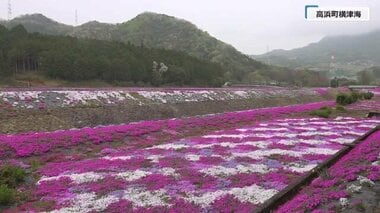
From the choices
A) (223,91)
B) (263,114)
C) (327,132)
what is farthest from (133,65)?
(327,132)

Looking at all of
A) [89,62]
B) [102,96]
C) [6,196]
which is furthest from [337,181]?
[89,62]

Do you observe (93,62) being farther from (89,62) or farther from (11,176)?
(11,176)

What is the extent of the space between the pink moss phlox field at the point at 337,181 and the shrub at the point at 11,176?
426 inches

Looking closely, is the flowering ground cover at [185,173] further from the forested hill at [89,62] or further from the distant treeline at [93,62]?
the distant treeline at [93,62]

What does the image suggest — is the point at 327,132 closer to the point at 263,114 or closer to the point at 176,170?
the point at 263,114

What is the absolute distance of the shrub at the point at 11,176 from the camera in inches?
672

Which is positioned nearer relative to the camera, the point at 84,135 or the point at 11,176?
the point at 11,176

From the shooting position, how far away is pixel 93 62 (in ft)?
289

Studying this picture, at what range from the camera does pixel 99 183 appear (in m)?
17.1

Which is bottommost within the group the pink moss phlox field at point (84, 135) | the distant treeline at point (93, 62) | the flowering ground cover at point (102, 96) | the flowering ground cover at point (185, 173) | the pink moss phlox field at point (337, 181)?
the flowering ground cover at point (185, 173)

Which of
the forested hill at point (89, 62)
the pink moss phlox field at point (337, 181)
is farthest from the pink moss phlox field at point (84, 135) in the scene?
the forested hill at point (89, 62)

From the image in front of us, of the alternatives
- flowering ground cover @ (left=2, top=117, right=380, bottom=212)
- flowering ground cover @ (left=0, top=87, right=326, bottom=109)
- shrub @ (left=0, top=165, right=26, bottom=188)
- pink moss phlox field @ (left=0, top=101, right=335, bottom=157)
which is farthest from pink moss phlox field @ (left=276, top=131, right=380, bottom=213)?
flowering ground cover @ (left=0, top=87, right=326, bottom=109)

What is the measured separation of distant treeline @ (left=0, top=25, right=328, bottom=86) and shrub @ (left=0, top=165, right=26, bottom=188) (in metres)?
65.1

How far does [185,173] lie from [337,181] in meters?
6.59
